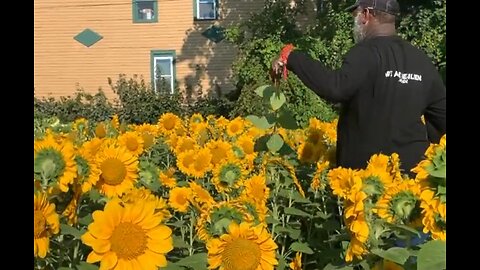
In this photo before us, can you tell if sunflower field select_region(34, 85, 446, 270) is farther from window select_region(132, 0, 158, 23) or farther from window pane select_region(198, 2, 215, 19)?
window select_region(132, 0, 158, 23)

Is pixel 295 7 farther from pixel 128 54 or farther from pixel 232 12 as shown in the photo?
pixel 128 54

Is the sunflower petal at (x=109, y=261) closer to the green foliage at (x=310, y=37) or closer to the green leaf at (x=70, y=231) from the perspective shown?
the green leaf at (x=70, y=231)

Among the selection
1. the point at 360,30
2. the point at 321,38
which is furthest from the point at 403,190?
the point at 321,38

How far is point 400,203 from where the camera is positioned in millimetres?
1935

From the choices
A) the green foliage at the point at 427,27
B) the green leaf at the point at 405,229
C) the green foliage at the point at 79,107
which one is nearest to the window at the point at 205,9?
the green foliage at the point at 79,107

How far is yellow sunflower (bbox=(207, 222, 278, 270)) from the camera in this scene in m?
1.84

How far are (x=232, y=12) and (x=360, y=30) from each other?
50.2ft

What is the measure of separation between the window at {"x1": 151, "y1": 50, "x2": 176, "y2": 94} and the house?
0.02 m

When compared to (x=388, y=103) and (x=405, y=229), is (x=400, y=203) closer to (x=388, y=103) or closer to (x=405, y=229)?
(x=405, y=229)

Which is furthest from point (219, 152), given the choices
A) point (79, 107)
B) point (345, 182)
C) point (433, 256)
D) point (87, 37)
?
point (87, 37)

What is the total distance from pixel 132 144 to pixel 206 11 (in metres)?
15.0

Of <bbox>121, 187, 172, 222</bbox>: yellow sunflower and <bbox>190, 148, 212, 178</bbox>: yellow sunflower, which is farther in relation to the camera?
<bbox>190, 148, 212, 178</bbox>: yellow sunflower

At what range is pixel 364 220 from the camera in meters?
1.95

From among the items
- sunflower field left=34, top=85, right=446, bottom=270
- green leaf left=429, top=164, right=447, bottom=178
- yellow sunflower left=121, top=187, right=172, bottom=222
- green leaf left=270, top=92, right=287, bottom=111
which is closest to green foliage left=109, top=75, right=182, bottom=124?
sunflower field left=34, top=85, right=446, bottom=270
